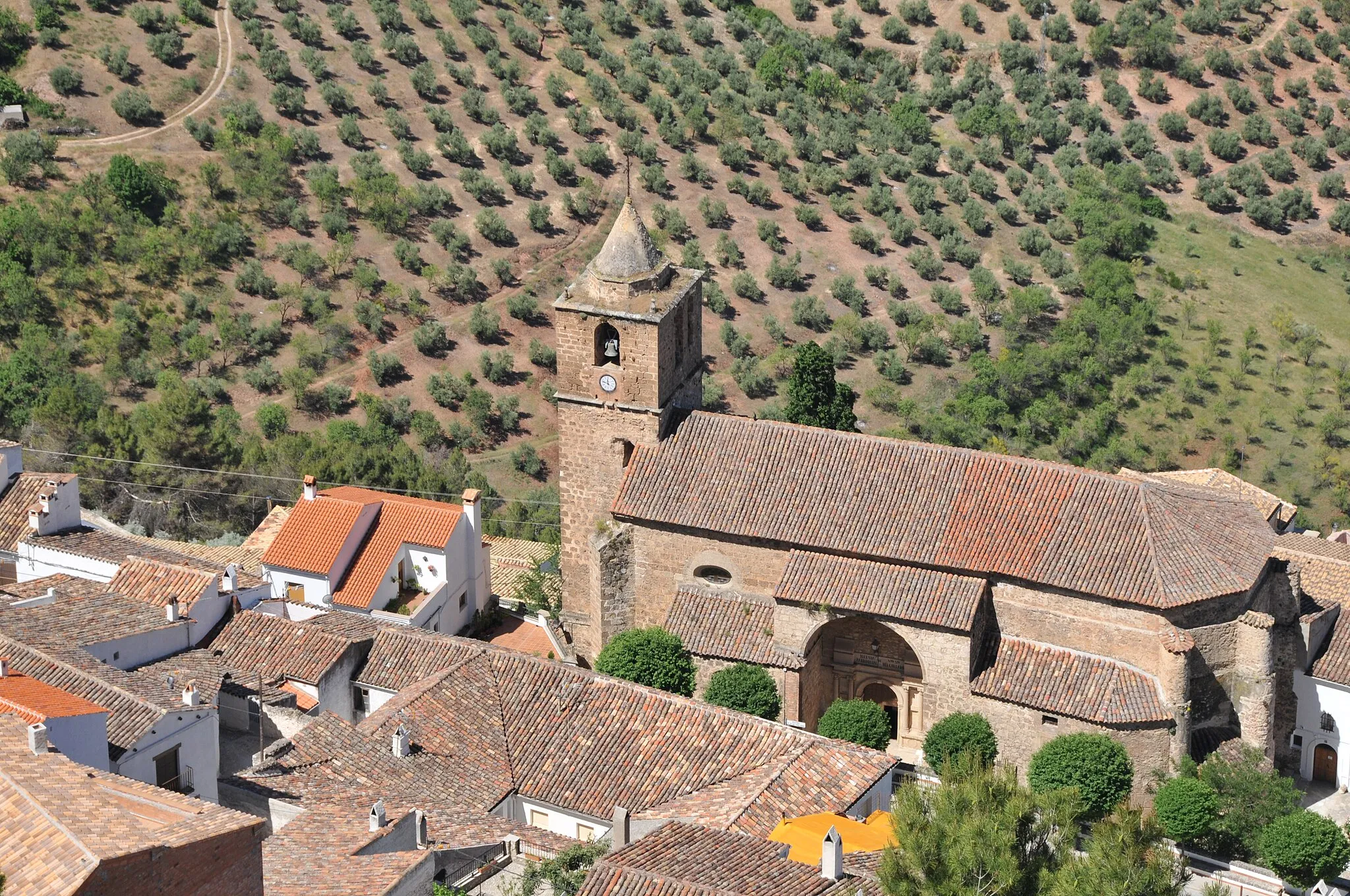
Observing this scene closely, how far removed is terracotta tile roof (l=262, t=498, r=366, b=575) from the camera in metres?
45.9

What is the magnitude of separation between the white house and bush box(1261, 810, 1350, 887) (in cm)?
2092

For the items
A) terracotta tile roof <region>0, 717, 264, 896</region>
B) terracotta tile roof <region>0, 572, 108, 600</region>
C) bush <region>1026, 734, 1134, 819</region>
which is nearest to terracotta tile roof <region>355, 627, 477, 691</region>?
terracotta tile roof <region>0, 572, 108, 600</region>

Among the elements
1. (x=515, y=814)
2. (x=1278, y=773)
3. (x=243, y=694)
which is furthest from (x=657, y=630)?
(x=1278, y=773)

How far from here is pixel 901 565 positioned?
4100cm

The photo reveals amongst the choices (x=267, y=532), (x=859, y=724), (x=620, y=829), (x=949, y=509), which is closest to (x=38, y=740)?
(x=620, y=829)

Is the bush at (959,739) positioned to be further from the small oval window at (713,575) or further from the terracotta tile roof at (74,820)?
the terracotta tile roof at (74,820)

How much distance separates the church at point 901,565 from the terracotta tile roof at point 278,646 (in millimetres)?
6568

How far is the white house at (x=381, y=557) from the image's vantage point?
1809 inches

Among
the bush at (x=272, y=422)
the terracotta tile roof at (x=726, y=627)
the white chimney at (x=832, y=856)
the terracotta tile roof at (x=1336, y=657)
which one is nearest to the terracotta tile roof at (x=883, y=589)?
the terracotta tile roof at (x=726, y=627)

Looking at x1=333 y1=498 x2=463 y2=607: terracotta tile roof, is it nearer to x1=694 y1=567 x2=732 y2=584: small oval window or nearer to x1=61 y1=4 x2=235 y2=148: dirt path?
x1=694 y1=567 x2=732 y2=584: small oval window

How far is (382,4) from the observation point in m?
83.9

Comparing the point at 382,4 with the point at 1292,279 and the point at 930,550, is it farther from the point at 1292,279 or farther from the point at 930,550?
the point at 930,550

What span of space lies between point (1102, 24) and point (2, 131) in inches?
2248

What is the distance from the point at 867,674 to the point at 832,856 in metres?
12.5
